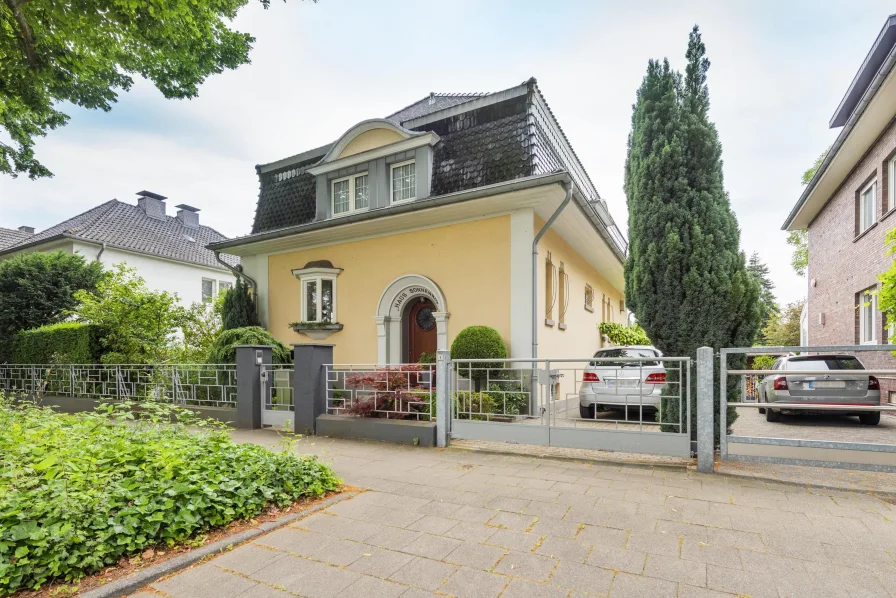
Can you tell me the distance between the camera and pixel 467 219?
30.0ft

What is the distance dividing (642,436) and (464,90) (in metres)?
12.9

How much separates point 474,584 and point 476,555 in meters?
0.35

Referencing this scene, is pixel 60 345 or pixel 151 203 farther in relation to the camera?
pixel 151 203

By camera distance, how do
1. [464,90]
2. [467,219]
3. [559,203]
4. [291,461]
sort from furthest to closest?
1. [464,90]
2. [467,219]
3. [559,203]
4. [291,461]

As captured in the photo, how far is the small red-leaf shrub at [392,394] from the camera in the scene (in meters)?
6.38

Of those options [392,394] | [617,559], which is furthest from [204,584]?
[392,394]

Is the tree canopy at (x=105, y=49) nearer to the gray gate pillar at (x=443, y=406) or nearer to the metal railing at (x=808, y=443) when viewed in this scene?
the gray gate pillar at (x=443, y=406)

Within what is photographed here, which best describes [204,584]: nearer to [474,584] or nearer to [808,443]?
[474,584]

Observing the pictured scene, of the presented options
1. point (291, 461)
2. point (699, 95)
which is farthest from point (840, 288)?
point (291, 461)

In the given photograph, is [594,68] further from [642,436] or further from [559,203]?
[642,436]

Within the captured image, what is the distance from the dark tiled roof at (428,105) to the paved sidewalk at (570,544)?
446 inches

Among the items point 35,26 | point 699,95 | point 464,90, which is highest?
point 464,90

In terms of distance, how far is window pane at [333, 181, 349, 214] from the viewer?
11.0 m

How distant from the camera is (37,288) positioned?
14.2 meters
